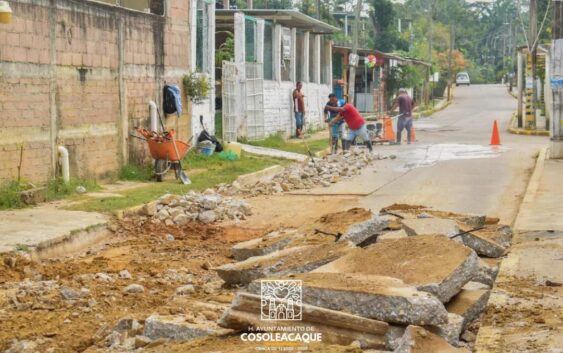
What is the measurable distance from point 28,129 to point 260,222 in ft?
13.0

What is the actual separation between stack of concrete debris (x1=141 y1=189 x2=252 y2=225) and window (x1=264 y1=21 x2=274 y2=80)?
61.5 ft

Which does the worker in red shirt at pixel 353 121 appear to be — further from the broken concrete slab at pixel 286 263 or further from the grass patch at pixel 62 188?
the broken concrete slab at pixel 286 263

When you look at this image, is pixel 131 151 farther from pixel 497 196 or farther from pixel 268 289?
pixel 268 289

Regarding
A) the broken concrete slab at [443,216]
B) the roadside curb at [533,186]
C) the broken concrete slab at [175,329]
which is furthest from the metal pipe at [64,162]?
the broken concrete slab at [175,329]

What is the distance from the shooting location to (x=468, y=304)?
7.84 meters

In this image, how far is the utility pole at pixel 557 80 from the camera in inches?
912

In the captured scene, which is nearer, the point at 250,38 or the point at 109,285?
the point at 109,285

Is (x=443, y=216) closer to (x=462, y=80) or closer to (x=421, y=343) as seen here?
(x=421, y=343)

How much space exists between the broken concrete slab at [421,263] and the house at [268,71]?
2022 centimetres

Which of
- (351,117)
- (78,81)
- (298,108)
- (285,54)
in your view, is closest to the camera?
(78,81)

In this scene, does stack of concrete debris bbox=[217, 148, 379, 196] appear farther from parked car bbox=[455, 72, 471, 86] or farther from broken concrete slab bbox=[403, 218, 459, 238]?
parked car bbox=[455, 72, 471, 86]

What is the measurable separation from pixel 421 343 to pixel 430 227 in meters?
3.84

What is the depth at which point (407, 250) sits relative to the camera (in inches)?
344

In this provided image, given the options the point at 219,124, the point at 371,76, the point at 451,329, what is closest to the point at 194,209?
the point at 451,329
